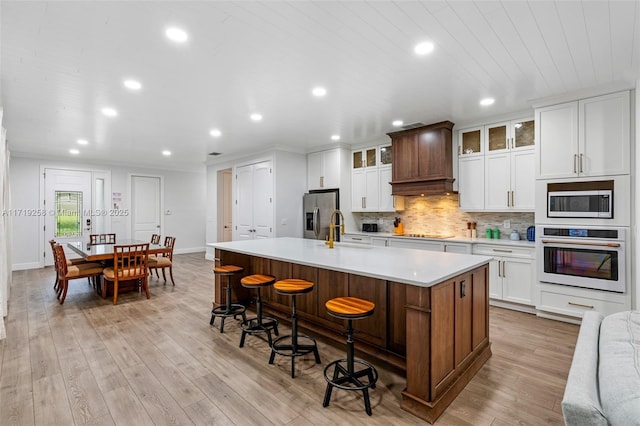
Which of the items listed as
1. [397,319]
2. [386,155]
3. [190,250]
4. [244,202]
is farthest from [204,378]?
[190,250]

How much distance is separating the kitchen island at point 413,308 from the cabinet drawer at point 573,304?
1.53 meters

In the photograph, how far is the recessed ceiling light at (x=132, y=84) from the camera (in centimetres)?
317

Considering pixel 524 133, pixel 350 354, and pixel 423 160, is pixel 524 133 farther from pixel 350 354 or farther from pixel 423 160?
pixel 350 354

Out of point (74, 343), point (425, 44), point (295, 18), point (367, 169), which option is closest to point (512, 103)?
point (425, 44)

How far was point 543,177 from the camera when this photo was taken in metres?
3.73

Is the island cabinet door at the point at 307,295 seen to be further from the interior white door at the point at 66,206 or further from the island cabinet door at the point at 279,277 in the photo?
the interior white door at the point at 66,206

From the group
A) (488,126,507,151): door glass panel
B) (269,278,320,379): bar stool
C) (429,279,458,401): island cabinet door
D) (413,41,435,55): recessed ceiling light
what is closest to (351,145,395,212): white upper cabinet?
(488,126,507,151): door glass panel

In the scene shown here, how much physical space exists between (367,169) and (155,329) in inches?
166

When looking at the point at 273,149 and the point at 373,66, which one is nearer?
the point at 373,66

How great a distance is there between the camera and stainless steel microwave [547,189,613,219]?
3340 mm

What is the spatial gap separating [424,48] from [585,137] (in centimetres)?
234

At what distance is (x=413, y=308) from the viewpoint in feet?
6.59

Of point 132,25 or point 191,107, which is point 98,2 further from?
point 191,107

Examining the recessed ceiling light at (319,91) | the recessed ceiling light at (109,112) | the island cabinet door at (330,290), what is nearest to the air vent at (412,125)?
the recessed ceiling light at (319,91)
